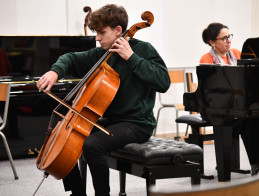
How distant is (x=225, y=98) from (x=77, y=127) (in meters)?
1.33

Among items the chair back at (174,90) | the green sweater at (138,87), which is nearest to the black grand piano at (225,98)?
the green sweater at (138,87)

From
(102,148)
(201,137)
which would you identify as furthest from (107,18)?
(201,137)

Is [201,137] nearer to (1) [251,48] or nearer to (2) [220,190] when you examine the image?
(1) [251,48]

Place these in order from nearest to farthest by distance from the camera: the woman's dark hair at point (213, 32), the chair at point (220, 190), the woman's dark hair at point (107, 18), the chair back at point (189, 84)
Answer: the chair at point (220, 190) → the woman's dark hair at point (107, 18) → the woman's dark hair at point (213, 32) → the chair back at point (189, 84)

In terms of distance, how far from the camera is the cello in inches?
96.6

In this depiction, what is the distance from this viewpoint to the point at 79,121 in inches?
97.9

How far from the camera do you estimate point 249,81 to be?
329 centimetres

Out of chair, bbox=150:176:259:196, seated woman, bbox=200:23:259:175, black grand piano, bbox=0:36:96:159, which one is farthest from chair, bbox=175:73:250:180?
chair, bbox=150:176:259:196

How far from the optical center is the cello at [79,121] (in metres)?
2.45

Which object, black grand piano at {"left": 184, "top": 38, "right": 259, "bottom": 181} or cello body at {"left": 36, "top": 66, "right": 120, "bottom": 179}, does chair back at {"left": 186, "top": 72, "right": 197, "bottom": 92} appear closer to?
black grand piano at {"left": 184, "top": 38, "right": 259, "bottom": 181}

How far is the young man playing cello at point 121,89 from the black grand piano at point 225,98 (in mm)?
792

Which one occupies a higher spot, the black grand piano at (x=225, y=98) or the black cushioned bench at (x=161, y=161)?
the black grand piano at (x=225, y=98)

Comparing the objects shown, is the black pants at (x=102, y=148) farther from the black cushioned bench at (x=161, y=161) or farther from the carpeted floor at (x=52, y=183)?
the carpeted floor at (x=52, y=183)

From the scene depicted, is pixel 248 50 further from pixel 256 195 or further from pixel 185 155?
pixel 256 195
